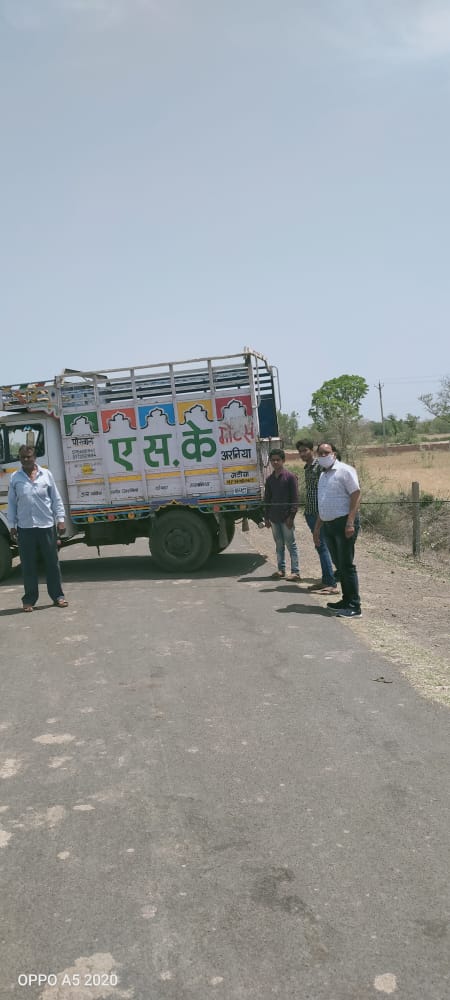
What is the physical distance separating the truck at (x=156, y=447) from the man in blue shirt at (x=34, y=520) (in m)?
2.41

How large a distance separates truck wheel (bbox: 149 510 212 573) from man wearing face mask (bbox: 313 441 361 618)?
3.42 meters

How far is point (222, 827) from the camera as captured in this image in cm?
370

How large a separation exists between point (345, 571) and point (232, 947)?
228 inches

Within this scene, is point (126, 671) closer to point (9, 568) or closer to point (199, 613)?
point (199, 613)

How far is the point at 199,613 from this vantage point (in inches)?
347

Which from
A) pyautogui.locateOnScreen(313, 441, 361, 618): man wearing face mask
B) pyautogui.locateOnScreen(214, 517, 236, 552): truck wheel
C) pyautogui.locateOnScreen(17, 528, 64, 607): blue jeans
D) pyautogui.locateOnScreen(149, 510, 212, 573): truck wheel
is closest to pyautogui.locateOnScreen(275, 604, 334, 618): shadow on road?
pyautogui.locateOnScreen(313, 441, 361, 618): man wearing face mask

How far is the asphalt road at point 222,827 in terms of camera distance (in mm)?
2764

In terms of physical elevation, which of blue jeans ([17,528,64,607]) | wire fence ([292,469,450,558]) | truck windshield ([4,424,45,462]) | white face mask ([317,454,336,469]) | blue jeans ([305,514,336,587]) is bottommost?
wire fence ([292,469,450,558])

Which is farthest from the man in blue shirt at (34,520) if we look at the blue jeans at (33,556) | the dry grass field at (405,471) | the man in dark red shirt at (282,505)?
the dry grass field at (405,471)

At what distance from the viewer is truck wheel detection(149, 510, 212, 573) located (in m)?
11.8

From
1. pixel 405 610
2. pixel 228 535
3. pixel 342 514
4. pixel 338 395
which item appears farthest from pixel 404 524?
pixel 338 395

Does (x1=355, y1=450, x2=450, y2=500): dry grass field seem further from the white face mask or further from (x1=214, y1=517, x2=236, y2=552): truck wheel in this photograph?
the white face mask

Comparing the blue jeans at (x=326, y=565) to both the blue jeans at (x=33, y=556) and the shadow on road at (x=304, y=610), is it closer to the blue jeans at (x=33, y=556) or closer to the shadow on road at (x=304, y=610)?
the shadow on road at (x=304, y=610)

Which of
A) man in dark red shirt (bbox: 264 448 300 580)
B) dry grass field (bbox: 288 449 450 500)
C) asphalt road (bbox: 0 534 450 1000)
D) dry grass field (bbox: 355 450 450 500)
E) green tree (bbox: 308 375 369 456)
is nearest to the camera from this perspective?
asphalt road (bbox: 0 534 450 1000)
